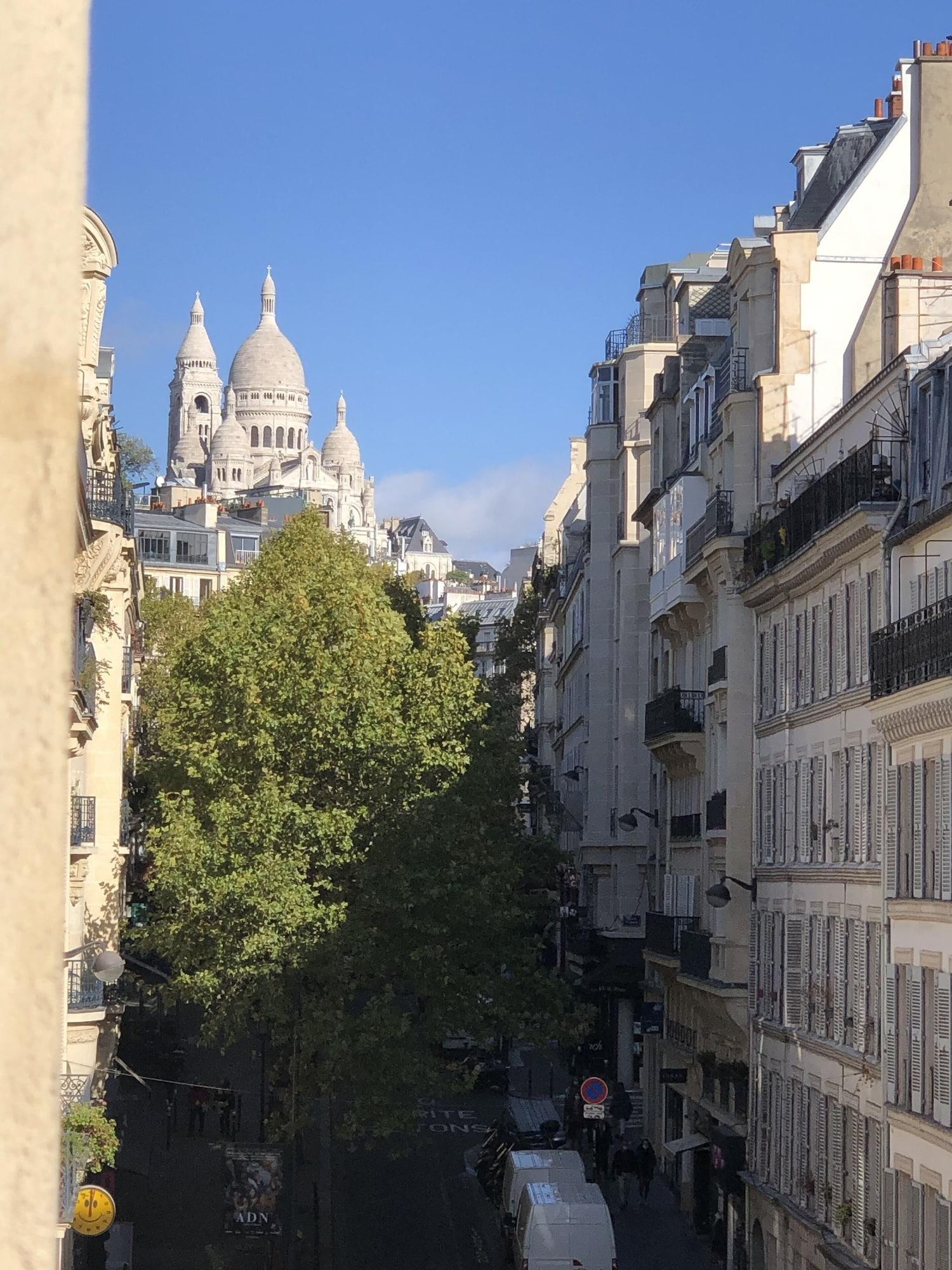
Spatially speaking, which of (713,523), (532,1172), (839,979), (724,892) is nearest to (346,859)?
(532,1172)

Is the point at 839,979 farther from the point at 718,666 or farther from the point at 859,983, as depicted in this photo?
the point at 718,666

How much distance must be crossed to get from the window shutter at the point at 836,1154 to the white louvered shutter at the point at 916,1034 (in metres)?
4.50

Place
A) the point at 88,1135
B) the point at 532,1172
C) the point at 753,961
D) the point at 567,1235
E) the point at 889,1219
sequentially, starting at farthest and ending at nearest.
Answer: the point at 753,961 → the point at 532,1172 → the point at 567,1235 → the point at 88,1135 → the point at 889,1219

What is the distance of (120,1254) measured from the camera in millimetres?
37531

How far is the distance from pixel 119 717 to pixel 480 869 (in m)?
8.56

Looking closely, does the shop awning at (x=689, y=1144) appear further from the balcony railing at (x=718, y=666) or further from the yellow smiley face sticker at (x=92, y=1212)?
the yellow smiley face sticker at (x=92, y=1212)

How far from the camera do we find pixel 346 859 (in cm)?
4606

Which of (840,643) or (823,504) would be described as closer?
(840,643)

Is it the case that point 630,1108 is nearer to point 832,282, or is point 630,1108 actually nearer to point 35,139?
point 832,282

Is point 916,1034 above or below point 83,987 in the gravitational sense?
above

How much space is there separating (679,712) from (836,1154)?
642 inches

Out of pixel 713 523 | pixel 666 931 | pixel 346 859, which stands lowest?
pixel 666 931

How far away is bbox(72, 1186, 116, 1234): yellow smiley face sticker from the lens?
104ft

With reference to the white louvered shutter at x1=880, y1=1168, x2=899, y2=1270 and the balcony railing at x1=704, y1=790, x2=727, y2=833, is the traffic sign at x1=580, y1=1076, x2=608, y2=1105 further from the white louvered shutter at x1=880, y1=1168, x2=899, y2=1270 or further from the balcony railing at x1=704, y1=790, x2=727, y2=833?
the white louvered shutter at x1=880, y1=1168, x2=899, y2=1270
